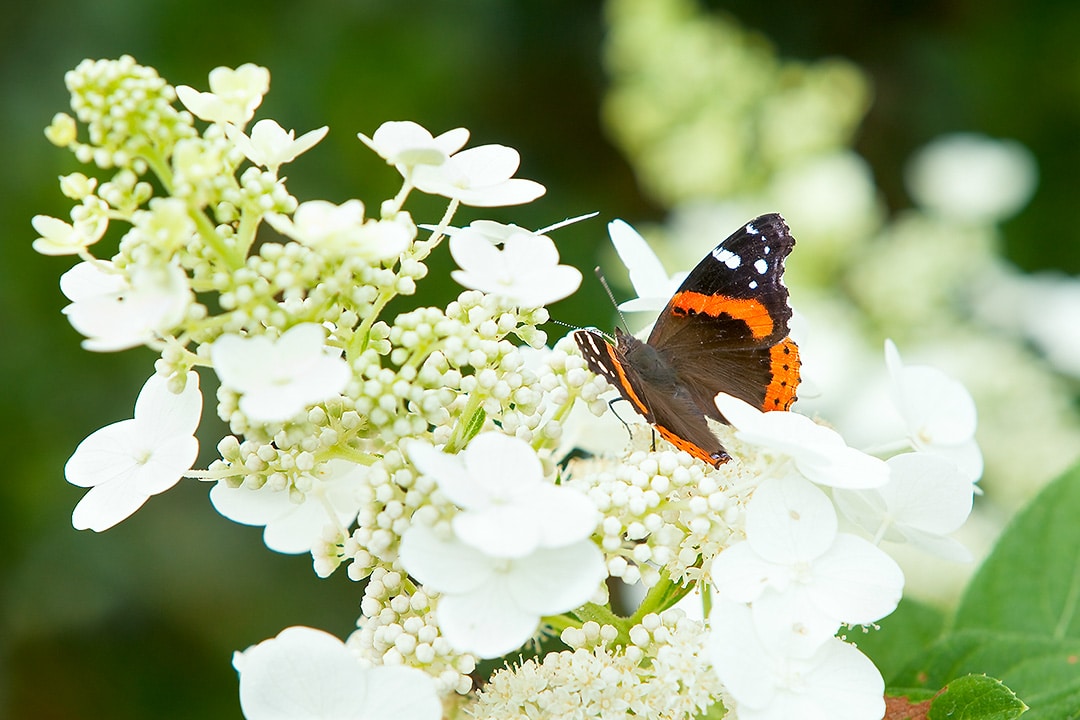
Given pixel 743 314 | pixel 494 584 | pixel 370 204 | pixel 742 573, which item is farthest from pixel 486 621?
pixel 370 204

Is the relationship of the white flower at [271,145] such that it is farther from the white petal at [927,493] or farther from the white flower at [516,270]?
the white petal at [927,493]

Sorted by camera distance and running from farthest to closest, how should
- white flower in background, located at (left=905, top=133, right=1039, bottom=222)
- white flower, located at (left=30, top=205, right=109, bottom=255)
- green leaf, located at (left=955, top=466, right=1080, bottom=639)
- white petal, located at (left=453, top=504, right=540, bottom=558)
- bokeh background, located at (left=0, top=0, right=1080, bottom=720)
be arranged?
1. white flower in background, located at (left=905, top=133, right=1039, bottom=222)
2. bokeh background, located at (left=0, top=0, right=1080, bottom=720)
3. green leaf, located at (left=955, top=466, right=1080, bottom=639)
4. white flower, located at (left=30, top=205, right=109, bottom=255)
5. white petal, located at (left=453, top=504, right=540, bottom=558)

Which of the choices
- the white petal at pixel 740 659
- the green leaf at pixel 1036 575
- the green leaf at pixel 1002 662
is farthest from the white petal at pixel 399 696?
the green leaf at pixel 1036 575

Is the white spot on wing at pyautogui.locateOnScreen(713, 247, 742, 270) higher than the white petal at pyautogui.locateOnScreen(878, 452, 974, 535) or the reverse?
higher

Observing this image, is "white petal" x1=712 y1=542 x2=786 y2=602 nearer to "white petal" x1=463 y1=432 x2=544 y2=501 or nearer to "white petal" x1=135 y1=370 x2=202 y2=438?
"white petal" x1=463 y1=432 x2=544 y2=501

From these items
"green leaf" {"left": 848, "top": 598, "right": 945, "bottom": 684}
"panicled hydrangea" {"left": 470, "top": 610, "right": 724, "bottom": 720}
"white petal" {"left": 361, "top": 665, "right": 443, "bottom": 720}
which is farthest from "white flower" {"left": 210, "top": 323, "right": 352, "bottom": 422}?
"green leaf" {"left": 848, "top": 598, "right": 945, "bottom": 684}
